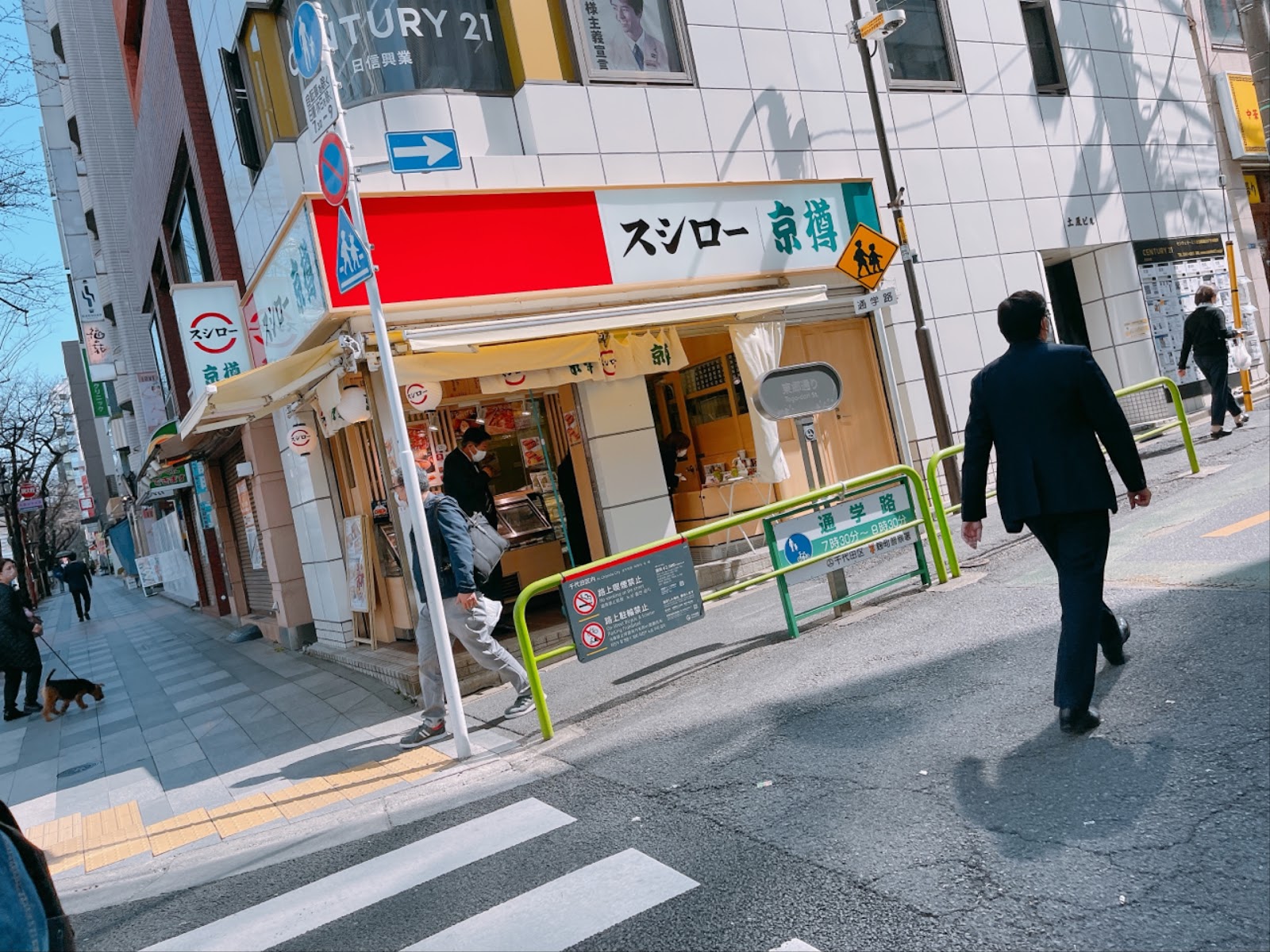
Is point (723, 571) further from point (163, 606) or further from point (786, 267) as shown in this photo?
point (163, 606)

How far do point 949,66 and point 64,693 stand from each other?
576 inches

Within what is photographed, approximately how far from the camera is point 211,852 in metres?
5.46

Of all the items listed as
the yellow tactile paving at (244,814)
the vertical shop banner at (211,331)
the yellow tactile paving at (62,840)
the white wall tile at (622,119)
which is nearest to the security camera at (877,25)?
the white wall tile at (622,119)

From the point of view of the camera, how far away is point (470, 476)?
364 inches

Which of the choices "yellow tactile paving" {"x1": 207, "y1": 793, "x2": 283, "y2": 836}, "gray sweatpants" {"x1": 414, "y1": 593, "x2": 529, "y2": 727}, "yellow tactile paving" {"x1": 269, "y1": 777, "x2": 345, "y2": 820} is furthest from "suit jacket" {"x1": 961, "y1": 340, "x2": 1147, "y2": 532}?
"yellow tactile paving" {"x1": 207, "y1": 793, "x2": 283, "y2": 836}

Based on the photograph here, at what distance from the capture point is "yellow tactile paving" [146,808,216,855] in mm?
5772

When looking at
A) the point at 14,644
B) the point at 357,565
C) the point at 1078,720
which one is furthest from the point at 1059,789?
the point at 14,644

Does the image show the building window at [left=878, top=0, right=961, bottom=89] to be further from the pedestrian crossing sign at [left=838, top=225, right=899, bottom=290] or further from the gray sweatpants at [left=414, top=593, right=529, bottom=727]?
the gray sweatpants at [left=414, top=593, right=529, bottom=727]

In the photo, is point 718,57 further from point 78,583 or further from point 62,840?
point 78,583

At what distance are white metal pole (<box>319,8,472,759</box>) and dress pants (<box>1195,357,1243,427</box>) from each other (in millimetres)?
9391

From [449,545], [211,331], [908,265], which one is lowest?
[449,545]

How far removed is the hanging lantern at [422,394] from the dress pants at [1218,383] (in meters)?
8.86

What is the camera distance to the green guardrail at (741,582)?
6109mm

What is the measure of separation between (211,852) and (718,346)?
8.17 m
